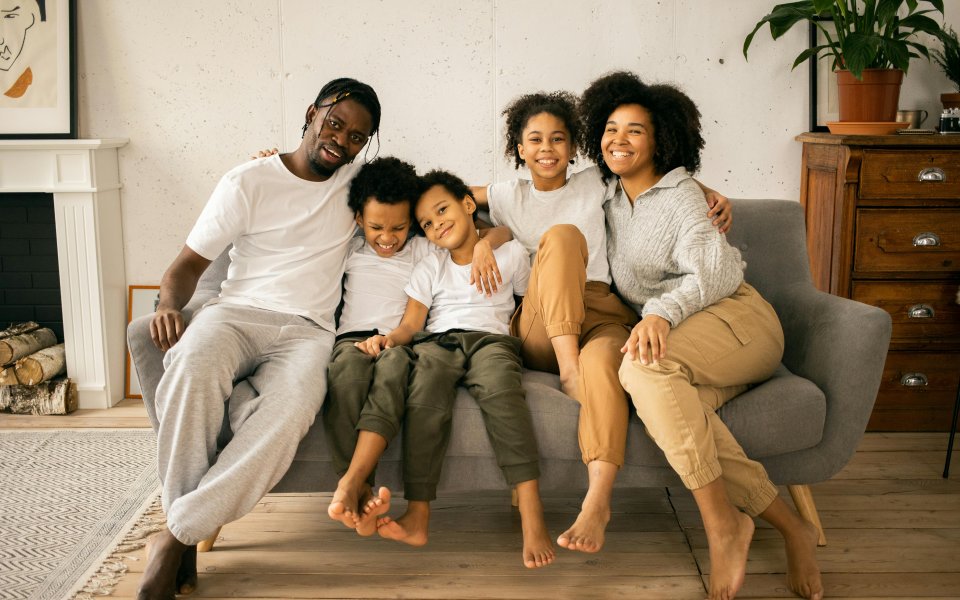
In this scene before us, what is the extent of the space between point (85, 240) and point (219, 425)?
1678 millimetres

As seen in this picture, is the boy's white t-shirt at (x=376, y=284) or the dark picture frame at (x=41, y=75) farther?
the dark picture frame at (x=41, y=75)

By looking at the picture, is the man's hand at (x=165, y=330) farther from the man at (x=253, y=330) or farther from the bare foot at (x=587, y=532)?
the bare foot at (x=587, y=532)

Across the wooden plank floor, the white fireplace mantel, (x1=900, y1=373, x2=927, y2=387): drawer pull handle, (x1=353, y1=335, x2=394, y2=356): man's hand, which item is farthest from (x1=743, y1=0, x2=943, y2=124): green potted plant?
the white fireplace mantel

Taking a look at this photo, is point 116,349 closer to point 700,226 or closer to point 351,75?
point 351,75

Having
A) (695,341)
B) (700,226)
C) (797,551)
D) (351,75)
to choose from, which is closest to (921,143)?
(700,226)

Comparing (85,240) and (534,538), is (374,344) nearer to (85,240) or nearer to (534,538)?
(534,538)

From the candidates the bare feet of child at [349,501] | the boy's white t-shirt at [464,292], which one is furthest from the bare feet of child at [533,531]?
the boy's white t-shirt at [464,292]

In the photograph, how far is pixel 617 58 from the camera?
10.5 ft

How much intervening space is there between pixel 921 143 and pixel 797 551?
5.28ft

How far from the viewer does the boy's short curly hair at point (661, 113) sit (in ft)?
7.25

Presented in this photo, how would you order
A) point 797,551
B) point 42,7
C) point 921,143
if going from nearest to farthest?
point 797,551 → point 921,143 → point 42,7

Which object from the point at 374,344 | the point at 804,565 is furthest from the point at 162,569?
the point at 804,565

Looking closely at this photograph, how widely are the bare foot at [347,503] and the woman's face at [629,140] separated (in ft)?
3.52

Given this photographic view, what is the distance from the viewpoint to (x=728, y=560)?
1771mm
